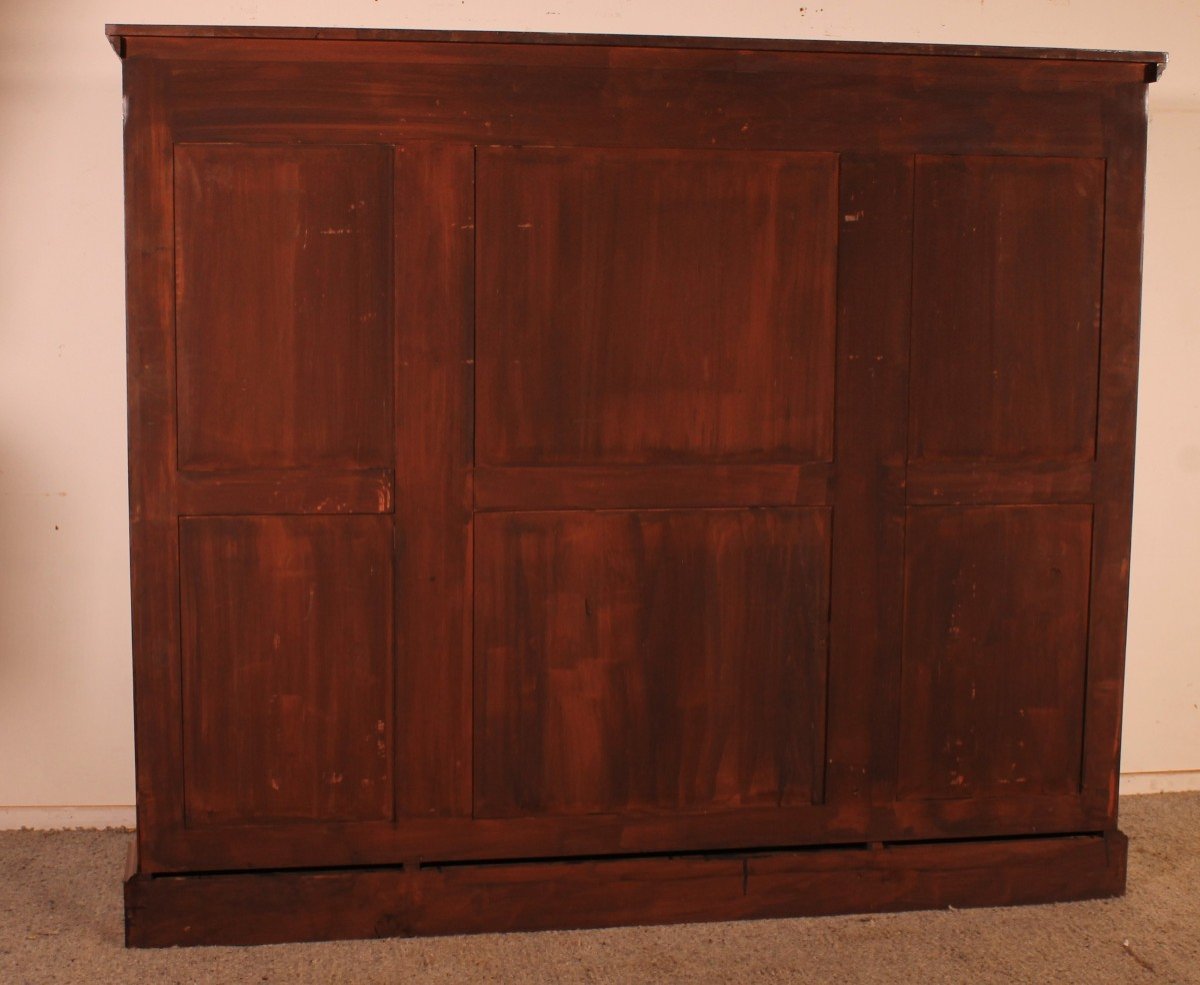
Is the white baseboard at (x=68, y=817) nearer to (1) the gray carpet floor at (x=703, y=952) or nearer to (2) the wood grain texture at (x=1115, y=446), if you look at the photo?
(1) the gray carpet floor at (x=703, y=952)

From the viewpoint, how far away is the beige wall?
2764 millimetres

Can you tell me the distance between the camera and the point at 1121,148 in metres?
2.37

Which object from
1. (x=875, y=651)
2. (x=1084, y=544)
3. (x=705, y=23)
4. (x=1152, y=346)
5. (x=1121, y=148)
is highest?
(x=705, y=23)

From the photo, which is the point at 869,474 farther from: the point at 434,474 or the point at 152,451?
the point at 152,451

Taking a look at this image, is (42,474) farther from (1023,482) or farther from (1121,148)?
(1121,148)

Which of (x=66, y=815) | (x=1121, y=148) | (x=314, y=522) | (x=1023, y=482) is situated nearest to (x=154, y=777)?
(x=314, y=522)

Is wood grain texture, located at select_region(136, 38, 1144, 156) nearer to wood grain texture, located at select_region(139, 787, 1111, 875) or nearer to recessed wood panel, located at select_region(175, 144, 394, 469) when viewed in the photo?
recessed wood panel, located at select_region(175, 144, 394, 469)

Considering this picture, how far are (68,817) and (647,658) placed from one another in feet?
5.26

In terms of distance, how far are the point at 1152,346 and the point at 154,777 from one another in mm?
2634

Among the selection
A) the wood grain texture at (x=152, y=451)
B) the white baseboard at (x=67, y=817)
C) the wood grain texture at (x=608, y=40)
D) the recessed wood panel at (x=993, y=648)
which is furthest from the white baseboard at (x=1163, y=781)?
the white baseboard at (x=67, y=817)

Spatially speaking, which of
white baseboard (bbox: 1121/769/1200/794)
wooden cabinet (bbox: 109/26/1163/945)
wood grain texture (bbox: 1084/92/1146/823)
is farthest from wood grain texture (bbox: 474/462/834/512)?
white baseboard (bbox: 1121/769/1200/794)

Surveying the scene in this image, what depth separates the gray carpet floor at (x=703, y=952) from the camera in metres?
2.21

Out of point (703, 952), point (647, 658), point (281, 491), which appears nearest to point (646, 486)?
point (647, 658)

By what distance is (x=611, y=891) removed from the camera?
239 centimetres
